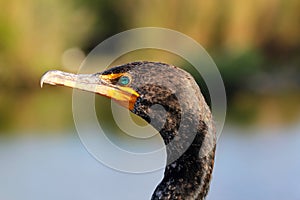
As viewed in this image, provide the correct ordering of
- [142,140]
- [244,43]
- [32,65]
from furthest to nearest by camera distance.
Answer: [244,43] < [32,65] < [142,140]

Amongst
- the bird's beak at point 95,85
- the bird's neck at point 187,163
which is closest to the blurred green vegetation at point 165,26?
the bird's beak at point 95,85

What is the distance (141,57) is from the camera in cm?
1377

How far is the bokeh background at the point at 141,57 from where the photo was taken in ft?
35.3

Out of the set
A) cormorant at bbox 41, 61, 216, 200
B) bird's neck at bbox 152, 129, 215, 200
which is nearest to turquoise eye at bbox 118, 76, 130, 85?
cormorant at bbox 41, 61, 216, 200

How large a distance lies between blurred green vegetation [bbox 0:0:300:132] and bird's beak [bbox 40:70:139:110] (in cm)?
995

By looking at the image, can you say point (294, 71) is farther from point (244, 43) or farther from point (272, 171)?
point (272, 171)

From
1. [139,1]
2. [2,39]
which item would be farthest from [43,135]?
[139,1]

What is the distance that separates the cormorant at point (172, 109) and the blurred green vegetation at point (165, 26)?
10.00 metres

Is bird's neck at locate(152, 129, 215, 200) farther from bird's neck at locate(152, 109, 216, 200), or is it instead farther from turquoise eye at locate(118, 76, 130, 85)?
turquoise eye at locate(118, 76, 130, 85)

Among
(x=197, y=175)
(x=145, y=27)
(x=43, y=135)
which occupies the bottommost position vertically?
(x=43, y=135)

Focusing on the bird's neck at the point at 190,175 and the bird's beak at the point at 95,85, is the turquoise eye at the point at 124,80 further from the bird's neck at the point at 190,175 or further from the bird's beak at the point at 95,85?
the bird's neck at the point at 190,175

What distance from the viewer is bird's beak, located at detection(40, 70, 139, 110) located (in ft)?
12.8

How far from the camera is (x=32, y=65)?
50.4 ft

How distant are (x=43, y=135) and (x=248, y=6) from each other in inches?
219
